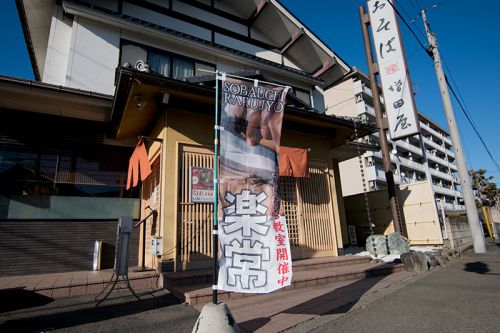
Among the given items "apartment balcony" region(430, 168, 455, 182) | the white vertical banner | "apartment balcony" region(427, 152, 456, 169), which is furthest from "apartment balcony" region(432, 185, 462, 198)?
the white vertical banner

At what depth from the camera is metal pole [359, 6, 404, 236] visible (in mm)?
9930

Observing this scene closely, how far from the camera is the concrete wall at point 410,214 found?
10523mm

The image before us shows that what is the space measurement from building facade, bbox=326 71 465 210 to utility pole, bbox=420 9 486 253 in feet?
34.9

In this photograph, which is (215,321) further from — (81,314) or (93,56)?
(93,56)

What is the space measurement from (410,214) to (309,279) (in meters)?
7.73

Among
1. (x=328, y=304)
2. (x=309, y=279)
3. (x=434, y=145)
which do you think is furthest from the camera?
(x=434, y=145)

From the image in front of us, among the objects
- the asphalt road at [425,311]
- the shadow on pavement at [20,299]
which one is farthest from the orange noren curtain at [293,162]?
the shadow on pavement at [20,299]

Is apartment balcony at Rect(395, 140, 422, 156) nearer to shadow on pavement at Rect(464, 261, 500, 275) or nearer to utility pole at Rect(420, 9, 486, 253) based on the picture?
utility pole at Rect(420, 9, 486, 253)

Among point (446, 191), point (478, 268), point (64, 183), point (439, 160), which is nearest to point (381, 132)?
point (478, 268)

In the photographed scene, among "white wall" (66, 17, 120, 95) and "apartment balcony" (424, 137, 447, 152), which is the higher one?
"apartment balcony" (424, 137, 447, 152)

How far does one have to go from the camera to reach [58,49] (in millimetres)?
8312

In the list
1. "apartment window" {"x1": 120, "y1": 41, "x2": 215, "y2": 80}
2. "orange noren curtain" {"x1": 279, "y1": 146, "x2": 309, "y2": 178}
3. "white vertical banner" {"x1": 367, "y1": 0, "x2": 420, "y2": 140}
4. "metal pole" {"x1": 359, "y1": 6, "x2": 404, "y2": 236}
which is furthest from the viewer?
"white vertical banner" {"x1": 367, "y1": 0, "x2": 420, "y2": 140}

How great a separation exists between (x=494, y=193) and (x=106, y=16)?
53.7 meters

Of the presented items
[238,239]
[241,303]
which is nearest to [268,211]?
[238,239]
